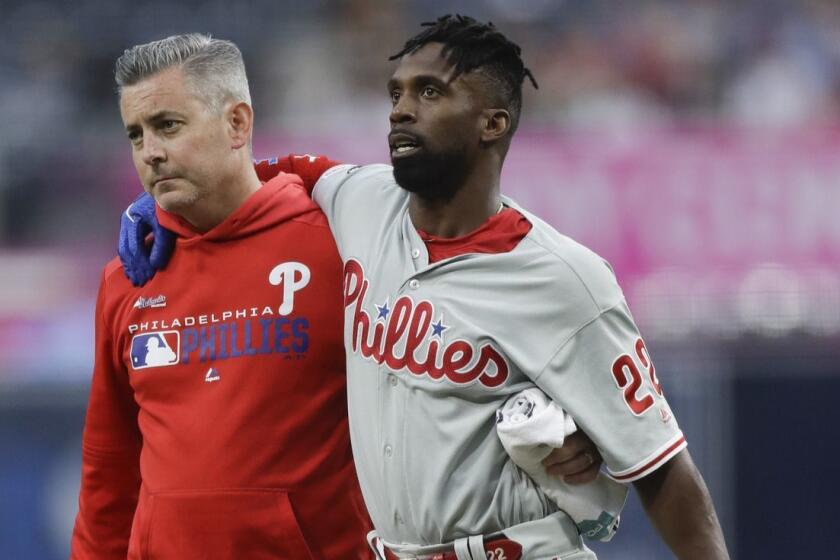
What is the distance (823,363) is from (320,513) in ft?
14.1

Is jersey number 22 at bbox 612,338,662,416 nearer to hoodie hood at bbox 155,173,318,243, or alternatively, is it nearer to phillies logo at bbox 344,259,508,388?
phillies logo at bbox 344,259,508,388

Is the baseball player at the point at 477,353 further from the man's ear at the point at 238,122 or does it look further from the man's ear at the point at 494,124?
the man's ear at the point at 238,122

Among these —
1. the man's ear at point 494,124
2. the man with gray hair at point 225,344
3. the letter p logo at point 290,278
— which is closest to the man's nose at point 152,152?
the man with gray hair at point 225,344

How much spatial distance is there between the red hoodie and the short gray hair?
0.27 metres

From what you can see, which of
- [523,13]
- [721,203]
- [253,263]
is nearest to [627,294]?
[721,203]

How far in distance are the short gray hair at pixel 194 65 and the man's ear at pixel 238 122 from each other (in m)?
0.02

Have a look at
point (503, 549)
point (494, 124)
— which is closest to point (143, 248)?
point (494, 124)

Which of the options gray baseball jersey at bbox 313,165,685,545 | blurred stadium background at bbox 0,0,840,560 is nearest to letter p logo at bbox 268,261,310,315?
gray baseball jersey at bbox 313,165,685,545

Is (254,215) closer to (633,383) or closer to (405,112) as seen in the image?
(405,112)

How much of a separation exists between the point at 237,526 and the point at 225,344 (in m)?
0.43

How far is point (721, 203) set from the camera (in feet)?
24.2

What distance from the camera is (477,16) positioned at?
8391 mm

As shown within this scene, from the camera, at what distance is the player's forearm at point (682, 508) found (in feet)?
10.7

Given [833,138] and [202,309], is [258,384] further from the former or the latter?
[833,138]
